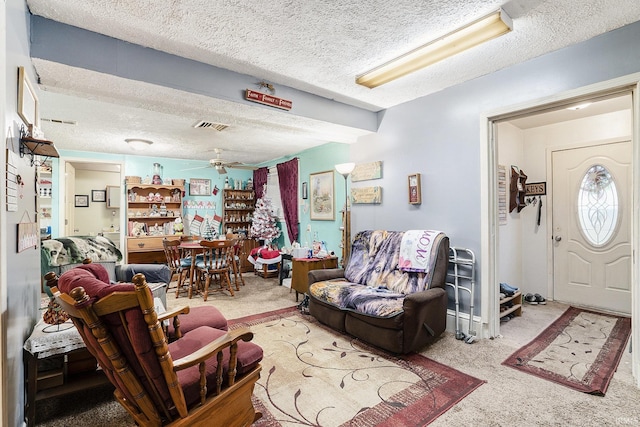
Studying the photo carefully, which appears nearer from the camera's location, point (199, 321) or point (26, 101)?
point (26, 101)

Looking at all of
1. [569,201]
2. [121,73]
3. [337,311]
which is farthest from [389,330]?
[569,201]

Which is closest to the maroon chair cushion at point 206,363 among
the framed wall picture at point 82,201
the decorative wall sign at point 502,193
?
the decorative wall sign at point 502,193

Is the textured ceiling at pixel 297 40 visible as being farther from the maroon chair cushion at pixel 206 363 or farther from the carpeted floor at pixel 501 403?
the carpeted floor at pixel 501 403

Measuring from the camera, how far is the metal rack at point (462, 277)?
9.45 feet

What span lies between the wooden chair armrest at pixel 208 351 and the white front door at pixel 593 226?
443cm

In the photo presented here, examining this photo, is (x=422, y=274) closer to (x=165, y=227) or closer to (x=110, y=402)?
(x=110, y=402)

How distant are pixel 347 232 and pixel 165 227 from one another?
13.0 ft

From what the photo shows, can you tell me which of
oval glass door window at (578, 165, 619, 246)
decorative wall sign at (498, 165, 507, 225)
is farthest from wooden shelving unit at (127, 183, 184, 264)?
oval glass door window at (578, 165, 619, 246)

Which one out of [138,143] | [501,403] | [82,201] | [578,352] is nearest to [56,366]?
[501,403]

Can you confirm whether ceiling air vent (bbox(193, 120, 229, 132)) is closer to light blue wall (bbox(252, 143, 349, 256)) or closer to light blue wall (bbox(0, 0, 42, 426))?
light blue wall (bbox(252, 143, 349, 256))

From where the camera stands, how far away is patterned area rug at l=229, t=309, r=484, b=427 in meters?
1.80

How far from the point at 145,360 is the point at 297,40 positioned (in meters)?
2.20

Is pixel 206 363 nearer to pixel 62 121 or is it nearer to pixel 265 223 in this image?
pixel 62 121

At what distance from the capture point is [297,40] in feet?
7.32
